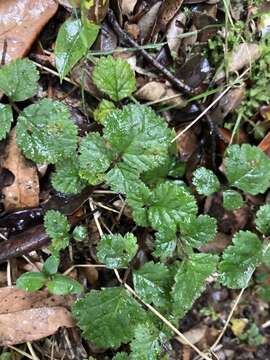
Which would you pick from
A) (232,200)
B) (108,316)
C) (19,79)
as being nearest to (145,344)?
(108,316)

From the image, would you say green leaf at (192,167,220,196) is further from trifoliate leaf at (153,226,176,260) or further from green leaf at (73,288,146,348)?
green leaf at (73,288,146,348)

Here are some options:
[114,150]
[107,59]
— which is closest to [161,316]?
[114,150]

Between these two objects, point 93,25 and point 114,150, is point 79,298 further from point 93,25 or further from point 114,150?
point 93,25

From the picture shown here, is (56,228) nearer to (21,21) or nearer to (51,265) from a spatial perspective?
(51,265)

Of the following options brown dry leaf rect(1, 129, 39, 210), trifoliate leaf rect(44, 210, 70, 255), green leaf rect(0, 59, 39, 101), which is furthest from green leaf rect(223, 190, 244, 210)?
green leaf rect(0, 59, 39, 101)

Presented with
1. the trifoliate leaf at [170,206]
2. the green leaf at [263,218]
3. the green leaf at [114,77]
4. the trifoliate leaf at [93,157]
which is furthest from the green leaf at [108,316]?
the green leaf at [114,77]

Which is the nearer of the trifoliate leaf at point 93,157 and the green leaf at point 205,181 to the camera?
the trifoliate leaf at point 93,157

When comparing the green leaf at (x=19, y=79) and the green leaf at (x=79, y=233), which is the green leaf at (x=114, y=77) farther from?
the green leaf at (x=79, y=233)
